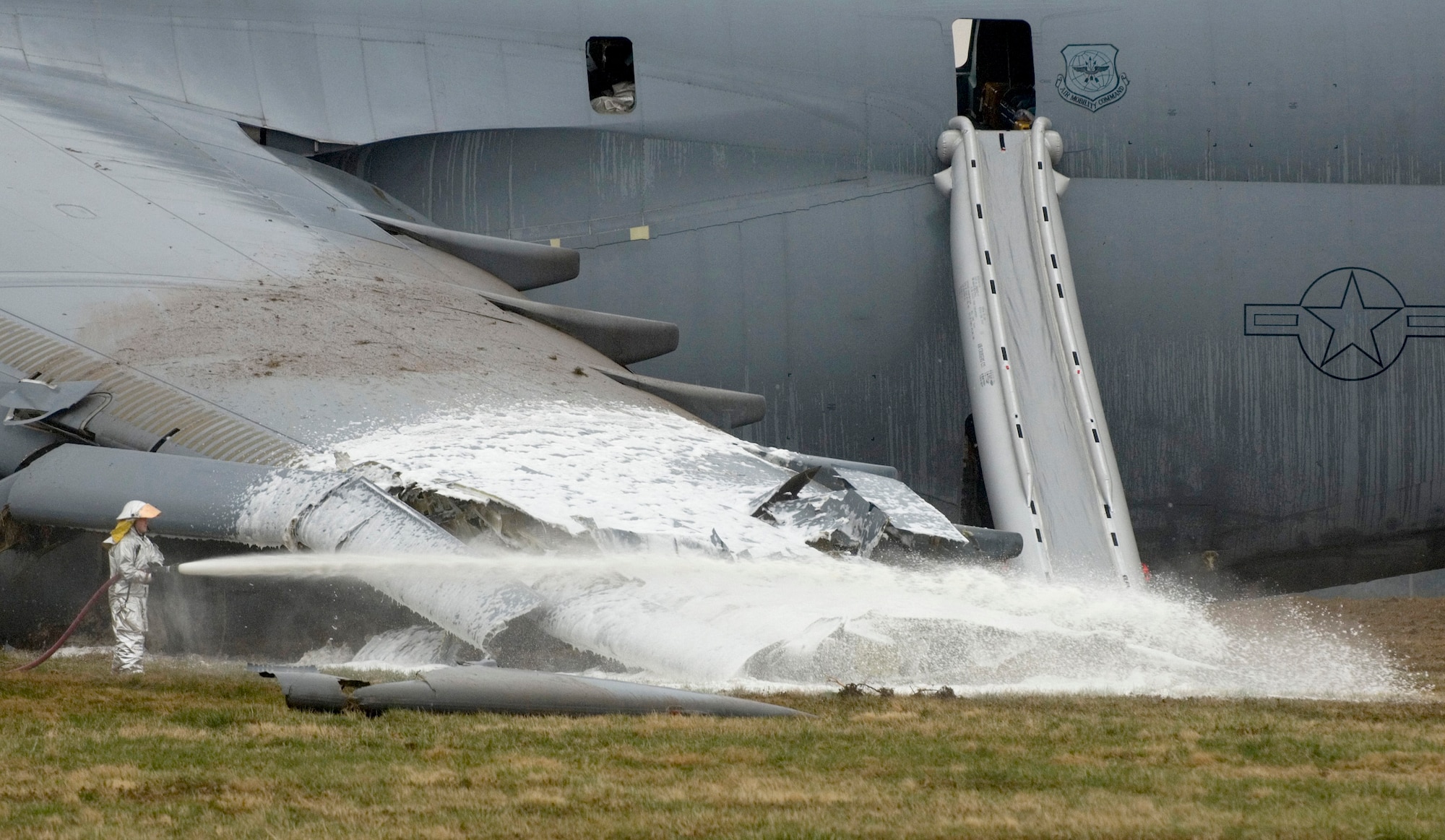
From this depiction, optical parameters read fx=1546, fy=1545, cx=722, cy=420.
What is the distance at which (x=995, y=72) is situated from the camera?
14.4 meters

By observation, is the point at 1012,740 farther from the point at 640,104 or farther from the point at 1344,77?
the point at 1344,77

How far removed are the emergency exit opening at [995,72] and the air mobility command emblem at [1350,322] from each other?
2866 millimetres

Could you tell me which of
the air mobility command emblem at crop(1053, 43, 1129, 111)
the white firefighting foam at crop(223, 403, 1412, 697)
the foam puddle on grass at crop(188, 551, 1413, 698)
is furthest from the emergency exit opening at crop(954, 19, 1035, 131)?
the foam puddle on grass at crop(188, 551, 1413, 698)

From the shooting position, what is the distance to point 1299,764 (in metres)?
A: 6.34

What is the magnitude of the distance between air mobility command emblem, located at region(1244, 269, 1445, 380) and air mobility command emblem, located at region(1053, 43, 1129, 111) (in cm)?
240

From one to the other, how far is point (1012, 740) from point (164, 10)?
10008 millimetres

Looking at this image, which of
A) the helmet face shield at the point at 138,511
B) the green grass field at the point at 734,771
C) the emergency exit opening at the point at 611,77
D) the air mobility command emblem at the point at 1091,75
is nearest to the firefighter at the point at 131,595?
the helmet face shield at the point at 138,511

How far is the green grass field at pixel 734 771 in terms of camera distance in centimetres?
522

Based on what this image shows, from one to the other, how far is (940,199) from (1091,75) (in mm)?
1801

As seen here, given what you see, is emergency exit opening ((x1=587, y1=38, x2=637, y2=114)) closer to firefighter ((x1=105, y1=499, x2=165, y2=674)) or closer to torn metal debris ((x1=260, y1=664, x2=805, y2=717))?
firefighter ((x1=105, y1=499, x2=165, y2=674))

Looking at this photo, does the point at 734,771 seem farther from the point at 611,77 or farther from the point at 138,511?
the point at 611,77

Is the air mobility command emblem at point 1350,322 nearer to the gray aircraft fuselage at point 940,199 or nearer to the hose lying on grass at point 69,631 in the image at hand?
the gray aircraft fuselage at point 940,199

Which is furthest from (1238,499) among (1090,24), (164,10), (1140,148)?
(164,10)

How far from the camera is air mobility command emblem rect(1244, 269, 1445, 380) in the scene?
14.4m
